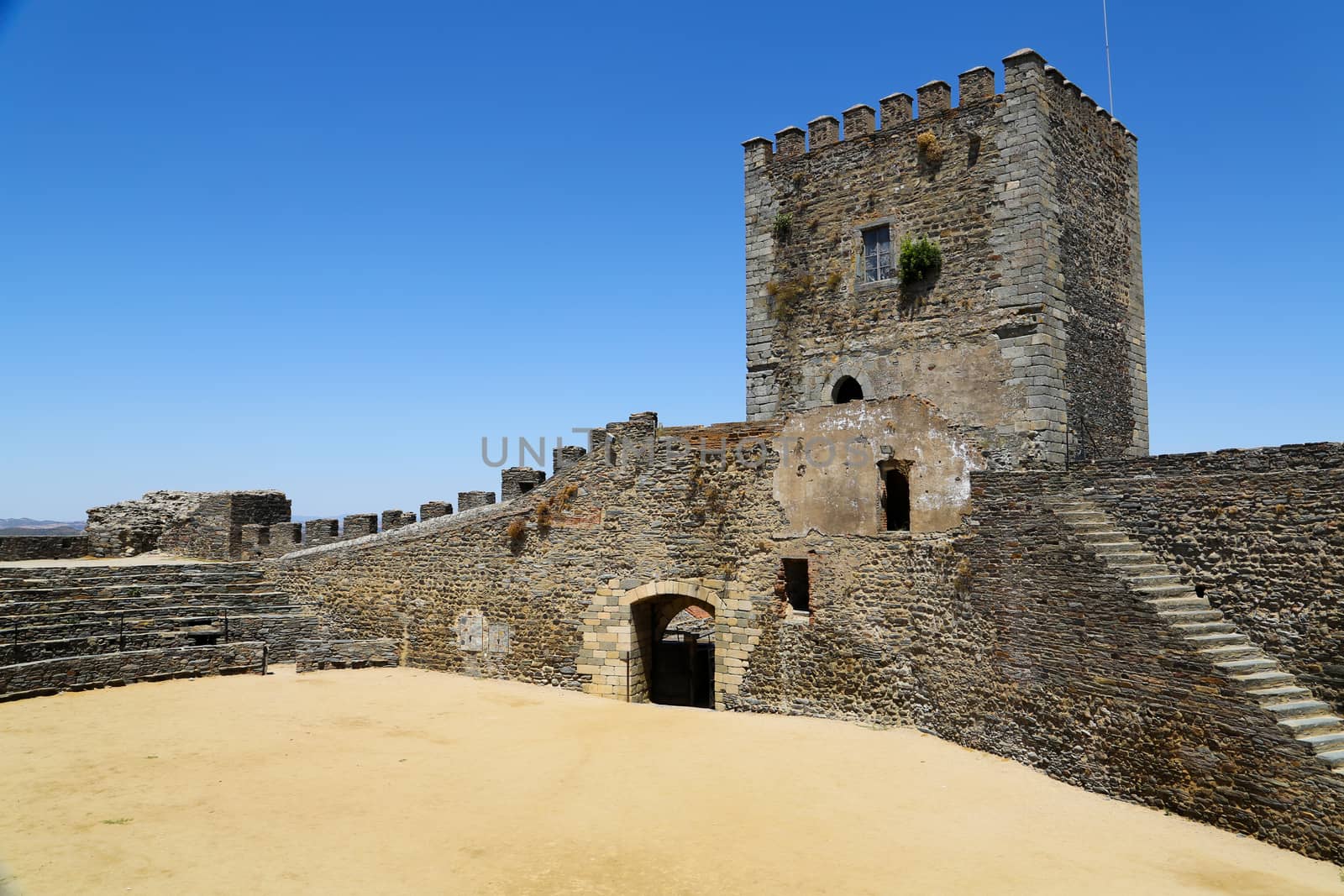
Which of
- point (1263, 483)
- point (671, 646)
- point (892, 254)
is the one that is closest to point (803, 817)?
point (1263, 483)

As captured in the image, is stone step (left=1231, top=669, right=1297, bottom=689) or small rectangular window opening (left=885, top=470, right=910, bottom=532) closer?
stone step (left=1231, top=669, right=1297, bottom=689)

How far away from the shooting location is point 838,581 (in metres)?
13.7

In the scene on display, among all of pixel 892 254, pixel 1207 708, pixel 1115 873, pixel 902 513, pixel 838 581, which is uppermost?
→ pixel 892 254

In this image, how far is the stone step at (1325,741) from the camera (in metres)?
8.62

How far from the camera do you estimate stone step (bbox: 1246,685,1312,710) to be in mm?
9102

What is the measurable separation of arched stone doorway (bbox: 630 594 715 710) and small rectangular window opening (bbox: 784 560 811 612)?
4.63ft

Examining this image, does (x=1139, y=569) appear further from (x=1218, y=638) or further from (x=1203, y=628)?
(x=1218, y=638)

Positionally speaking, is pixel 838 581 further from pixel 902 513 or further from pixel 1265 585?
pixel 1265 585

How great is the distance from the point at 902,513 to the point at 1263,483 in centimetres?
495

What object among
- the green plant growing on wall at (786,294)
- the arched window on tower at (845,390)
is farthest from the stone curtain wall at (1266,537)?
the green plant growing on wall at (786,294)

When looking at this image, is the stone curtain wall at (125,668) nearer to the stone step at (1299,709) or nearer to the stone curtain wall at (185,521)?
the stone curtain wall at (185,521)

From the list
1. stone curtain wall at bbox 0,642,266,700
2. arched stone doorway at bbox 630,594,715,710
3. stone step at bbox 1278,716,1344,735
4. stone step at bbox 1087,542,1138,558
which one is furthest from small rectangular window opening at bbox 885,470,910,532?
stone curtain wall at bbox 0,642,266,700

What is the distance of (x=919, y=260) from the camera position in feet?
52.6

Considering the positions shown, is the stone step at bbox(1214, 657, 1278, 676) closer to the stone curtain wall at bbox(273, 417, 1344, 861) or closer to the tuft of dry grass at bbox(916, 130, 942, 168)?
the stone curtain wall at bbox(273, 417, 1344, 861)
